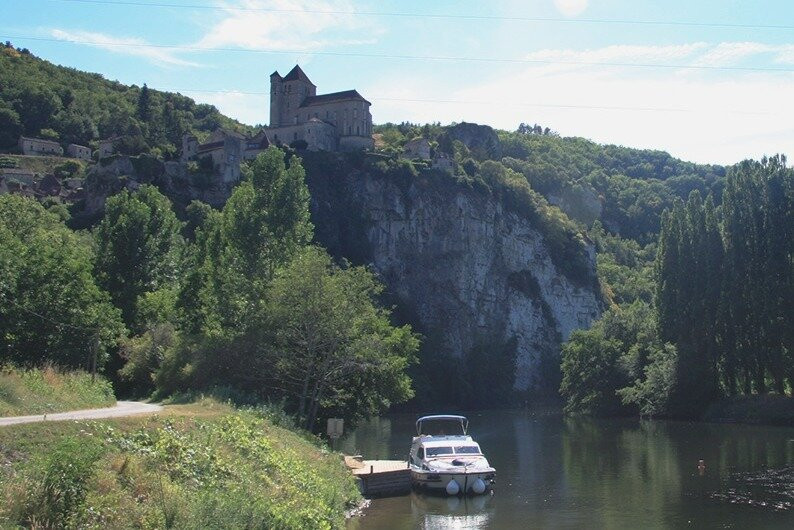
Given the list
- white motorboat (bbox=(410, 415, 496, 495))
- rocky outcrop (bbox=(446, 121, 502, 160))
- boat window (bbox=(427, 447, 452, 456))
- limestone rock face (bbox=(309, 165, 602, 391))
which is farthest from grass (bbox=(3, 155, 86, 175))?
boat window (bbox=(427, 447, 452, 456))

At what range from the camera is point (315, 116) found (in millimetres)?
124188

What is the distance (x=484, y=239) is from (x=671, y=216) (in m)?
50.0

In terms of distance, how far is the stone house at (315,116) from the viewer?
11890 centimetres

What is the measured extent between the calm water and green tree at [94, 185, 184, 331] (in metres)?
19.8

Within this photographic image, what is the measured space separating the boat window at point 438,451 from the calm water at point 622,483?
2519mm

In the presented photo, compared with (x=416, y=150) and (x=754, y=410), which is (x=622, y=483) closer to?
(x=754, y=410)

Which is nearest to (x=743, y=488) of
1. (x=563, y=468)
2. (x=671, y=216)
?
(x=563, y=468)

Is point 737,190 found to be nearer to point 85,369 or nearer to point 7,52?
point 85,369

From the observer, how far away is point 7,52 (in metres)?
175

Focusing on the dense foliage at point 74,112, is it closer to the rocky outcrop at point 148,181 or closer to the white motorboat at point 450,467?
the rocky outcrop at point 148,181

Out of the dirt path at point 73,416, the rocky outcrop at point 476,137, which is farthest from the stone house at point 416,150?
the dirt path at point 73,416

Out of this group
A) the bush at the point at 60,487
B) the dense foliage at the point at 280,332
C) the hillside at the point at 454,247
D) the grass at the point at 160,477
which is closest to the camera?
the bush at the point at 60,487

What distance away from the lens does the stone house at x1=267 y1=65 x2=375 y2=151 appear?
390ft

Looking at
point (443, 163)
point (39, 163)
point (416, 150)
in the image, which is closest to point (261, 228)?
point (443, 163)
